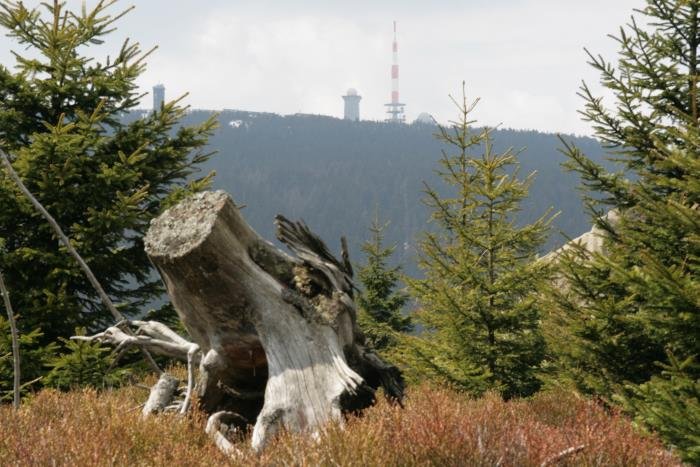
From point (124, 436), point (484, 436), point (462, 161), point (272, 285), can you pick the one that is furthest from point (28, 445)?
point (462, 161)

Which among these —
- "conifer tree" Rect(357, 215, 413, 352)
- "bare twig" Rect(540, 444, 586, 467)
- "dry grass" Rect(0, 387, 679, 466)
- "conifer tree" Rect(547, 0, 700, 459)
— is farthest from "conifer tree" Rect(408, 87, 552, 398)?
"conifer tree" Rect(357, 215, 413, 352)

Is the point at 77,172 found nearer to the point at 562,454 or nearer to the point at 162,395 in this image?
the point at 162,395

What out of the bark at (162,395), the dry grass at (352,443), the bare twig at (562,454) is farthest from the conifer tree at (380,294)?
the bare twig at (562,454)

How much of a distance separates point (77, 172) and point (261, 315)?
5498mm

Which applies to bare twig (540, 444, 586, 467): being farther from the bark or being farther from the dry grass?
the bark

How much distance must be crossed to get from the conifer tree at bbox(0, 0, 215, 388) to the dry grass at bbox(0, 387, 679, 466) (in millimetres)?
3670

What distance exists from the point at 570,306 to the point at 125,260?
665 centimetres

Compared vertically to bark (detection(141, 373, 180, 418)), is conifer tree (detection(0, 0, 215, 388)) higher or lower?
higher

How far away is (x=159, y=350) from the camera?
6.66 meters

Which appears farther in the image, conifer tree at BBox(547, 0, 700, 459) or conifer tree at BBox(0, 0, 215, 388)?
conifer tree at BBox(0, 0, 215, 388)

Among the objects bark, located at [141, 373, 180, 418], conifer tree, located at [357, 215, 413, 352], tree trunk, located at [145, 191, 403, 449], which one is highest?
tree trunk, located at [145, 191, 403, 449]

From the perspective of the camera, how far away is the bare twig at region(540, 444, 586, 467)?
443 cm

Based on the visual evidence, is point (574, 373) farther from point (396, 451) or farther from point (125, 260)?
point (125, 260)

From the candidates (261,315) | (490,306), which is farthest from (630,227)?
(261,315)
